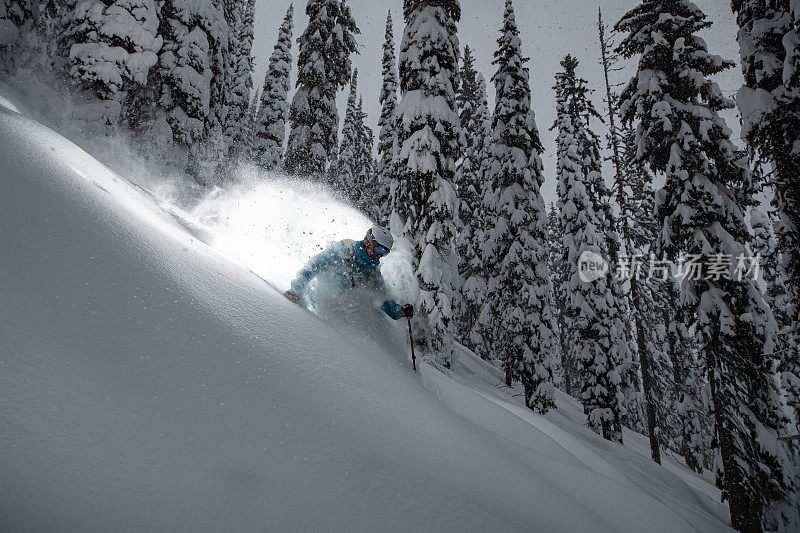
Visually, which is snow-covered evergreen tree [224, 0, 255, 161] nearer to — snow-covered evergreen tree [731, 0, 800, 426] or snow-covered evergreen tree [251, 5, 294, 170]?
snow-covered evergreen tree [251, 5, 294, 170]

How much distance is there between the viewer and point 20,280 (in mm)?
2410

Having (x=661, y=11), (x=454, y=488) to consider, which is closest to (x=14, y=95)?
(x=454, y=488)

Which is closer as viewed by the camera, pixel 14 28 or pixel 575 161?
pixel 14 28

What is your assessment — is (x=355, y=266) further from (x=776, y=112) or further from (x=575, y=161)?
(x=575, y=161)

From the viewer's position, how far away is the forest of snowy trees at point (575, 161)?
9438 millimetres

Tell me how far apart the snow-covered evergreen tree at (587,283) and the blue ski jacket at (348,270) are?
15.7 meters

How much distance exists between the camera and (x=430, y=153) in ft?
39.2

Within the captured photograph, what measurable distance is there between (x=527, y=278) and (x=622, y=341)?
21.8 feet

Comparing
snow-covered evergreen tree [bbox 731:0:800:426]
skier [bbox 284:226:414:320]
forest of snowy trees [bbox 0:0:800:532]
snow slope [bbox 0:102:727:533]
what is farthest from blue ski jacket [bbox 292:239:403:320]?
snow-covered evergreen tree [bbox 731:0:800:426]

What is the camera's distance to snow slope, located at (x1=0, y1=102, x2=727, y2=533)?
5.81ft

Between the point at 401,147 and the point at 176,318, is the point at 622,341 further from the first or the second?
the point at 176,318

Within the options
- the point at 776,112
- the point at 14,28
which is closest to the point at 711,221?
the point at 776,112

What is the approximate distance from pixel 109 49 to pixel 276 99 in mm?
16845

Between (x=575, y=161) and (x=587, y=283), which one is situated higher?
(x=575, y=161)
